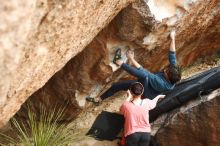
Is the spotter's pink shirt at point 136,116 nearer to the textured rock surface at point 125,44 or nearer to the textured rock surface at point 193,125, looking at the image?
the textured rock surface at point 193,125

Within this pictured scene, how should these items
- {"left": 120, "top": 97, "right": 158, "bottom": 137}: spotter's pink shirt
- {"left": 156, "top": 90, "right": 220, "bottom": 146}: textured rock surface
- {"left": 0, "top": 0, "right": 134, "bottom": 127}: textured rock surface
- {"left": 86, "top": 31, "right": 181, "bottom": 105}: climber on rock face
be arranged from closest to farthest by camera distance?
Answer: {"left": 0, "top": 0, "right": 134, "bottom": 127}: textured rock surface
{"left": 120, "top": 97, "right": 158, "bottom": 137}: spotter's pink shirt
{"left": 86, "top": 31, "right": 181, "bottom": 105}: climber on rock face
{"left": 156, "top": 90, "right": 220, "bottom": 146}: textured rock surface

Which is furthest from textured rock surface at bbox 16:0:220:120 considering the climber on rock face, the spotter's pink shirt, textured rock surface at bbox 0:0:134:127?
the spotter's pink shirt

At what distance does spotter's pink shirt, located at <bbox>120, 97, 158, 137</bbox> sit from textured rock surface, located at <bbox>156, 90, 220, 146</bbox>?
80cm

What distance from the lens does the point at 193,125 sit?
7.82m

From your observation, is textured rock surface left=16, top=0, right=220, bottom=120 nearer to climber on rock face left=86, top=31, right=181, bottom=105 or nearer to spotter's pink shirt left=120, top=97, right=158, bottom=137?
climber on rock face left=86, top=31, right=181, bottom=105

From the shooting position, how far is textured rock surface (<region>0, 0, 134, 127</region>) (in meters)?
4.43

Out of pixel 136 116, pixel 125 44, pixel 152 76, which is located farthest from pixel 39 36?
pixel 125 44

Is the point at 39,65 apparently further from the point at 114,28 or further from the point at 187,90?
the point at 187,90

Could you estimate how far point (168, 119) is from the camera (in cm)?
815

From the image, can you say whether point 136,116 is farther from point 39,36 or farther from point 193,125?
point 39,36

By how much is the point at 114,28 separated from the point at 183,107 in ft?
5.46

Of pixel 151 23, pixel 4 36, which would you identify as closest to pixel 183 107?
pixel 151 23

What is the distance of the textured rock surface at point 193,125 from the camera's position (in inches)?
300

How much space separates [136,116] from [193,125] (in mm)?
1110
